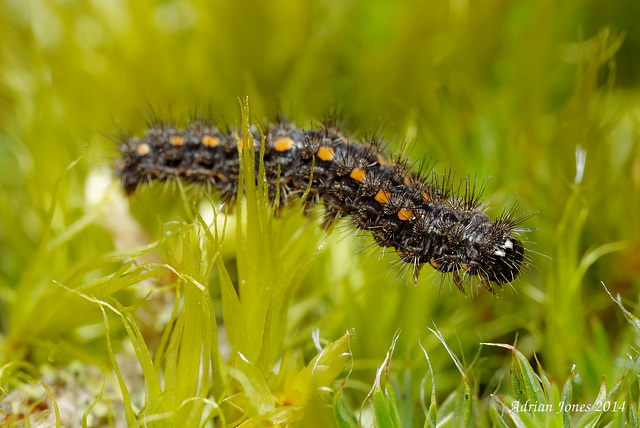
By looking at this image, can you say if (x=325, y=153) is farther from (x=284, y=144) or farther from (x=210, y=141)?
(x=210, y=141)

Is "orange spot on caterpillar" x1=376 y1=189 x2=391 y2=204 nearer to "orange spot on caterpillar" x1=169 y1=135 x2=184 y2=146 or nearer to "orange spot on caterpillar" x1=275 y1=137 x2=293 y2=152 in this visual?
"orange spot on caterpillar" x1=275 y1=137 x2=293 y2=152

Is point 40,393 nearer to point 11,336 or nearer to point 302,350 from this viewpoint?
point 11,336

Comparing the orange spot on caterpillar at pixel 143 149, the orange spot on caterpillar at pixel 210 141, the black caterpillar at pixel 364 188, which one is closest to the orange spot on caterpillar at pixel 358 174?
the black caterpillar at pixel 364 188

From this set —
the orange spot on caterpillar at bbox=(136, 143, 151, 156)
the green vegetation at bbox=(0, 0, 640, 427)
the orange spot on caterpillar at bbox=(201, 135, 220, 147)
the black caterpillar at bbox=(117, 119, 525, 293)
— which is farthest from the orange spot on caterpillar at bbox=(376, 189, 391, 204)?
the orange spot on caterpillar at bbox=(136, 143, 151, 156)

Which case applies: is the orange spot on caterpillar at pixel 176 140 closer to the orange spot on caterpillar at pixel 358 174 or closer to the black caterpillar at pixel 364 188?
the black caterpillar at pixel 364 188

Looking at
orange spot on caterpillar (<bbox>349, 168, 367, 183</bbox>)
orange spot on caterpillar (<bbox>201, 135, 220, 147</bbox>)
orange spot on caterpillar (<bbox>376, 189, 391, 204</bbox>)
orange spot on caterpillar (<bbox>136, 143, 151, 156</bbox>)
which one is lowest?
orange spot on caterpillar (<bbox>376, 189, 391, 204</bbox>)

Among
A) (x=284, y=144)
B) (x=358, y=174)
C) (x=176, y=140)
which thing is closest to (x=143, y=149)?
(x=176, y=140)
